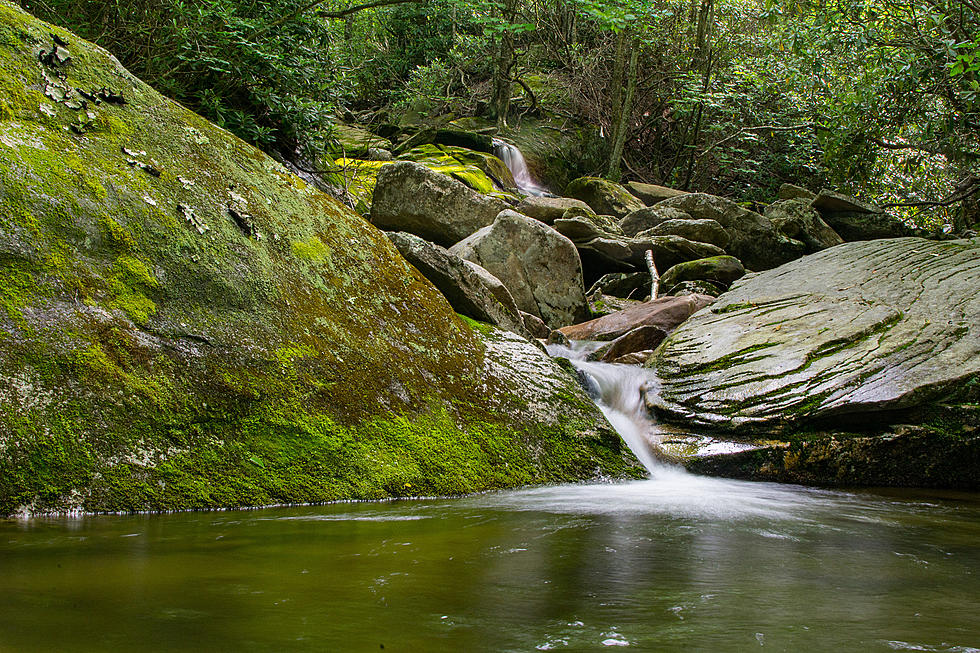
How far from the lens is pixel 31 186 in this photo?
3.16 meters

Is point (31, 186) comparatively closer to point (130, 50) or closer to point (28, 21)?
point (28, 21)

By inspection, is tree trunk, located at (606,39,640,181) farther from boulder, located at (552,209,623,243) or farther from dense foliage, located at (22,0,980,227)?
boulder, located at (552,209,623,243)

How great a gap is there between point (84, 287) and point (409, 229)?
22.4 ft

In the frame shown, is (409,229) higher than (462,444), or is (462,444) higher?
(409,229)

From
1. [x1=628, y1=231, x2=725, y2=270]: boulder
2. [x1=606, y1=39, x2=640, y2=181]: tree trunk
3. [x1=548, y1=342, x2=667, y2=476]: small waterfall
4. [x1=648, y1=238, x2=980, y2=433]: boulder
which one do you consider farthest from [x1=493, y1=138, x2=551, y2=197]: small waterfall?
[x1=548, y1=342, x2=667, y2=476]: small waterfall

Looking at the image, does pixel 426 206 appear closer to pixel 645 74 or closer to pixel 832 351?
pixel 832 351

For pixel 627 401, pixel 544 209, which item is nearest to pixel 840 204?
pixel 544 209

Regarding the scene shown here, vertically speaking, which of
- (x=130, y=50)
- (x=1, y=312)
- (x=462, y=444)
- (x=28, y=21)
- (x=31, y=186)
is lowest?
(x=462, y=444)

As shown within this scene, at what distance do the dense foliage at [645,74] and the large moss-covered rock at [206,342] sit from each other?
8.77ft

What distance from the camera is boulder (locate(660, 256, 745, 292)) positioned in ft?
33.0

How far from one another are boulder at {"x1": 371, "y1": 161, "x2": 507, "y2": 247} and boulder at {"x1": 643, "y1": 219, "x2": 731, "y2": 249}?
10.8 feet

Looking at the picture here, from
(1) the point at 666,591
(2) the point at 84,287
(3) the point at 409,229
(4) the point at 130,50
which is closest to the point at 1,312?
(2) the point at 84,287

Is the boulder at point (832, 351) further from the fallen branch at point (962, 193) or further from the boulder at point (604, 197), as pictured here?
the boulder at point (604, 197)

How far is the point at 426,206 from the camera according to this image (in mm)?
9641
